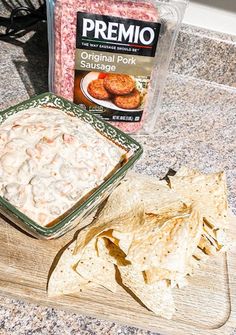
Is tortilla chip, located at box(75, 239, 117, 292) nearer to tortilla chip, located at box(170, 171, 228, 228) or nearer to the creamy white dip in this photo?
the creamy white dip

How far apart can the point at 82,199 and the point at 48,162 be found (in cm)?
10

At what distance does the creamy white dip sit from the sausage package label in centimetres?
17

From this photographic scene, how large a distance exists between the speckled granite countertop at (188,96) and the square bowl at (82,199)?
157 millimetres

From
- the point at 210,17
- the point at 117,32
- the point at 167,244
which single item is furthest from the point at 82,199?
the point at 210,17

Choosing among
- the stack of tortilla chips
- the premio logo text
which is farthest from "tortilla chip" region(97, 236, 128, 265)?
the premio logo text

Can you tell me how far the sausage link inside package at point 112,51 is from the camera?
1026 millimetres

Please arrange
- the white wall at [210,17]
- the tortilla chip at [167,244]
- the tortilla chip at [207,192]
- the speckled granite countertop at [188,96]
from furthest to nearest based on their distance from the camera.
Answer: the white wall at [210,17], the speckled granite countertop at [188,96], the tortilla chip at [207,192], the tortilla chip at [167,244]

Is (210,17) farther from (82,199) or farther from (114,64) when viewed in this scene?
(82,199)

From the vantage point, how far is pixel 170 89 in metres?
1.45

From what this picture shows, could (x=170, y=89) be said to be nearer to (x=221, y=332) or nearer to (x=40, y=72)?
(x=40, y=72)

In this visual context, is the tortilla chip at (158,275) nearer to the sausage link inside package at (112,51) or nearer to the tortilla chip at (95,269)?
the tortilla chip at (95,269)

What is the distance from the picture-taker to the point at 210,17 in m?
1.38

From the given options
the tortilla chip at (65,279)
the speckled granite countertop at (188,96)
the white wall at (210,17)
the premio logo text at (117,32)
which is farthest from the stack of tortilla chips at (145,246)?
the white wall at (210,17)

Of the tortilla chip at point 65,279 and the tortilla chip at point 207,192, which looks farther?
the tortilla chip at point 207,192
